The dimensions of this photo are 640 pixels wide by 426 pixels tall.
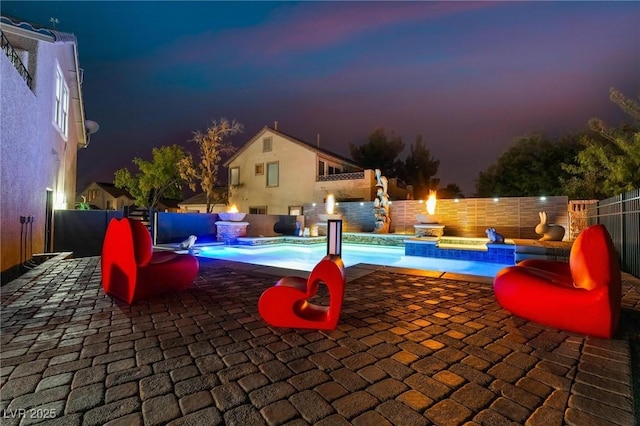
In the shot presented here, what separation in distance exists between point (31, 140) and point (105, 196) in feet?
110

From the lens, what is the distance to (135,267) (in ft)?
12.0

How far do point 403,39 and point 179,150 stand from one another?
60.4 feet

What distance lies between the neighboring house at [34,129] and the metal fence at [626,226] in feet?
Result: 36.4

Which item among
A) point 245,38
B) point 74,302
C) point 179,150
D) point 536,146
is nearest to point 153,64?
point 179,150

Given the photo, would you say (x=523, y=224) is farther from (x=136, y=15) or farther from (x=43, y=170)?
(x=136, y=15)

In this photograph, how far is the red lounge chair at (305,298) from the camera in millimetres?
2898

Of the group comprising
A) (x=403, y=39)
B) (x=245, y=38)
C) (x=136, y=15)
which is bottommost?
(x=403, y=39)

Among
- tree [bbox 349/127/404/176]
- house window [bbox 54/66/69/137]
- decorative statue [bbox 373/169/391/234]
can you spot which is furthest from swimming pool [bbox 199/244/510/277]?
tree [bbox 349/127/404/176]

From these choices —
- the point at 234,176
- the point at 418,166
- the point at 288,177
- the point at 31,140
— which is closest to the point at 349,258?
the point at 31,140

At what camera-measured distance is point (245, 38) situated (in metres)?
20.5

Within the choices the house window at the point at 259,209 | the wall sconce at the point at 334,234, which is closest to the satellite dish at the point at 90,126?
the house window at the point at 259,209

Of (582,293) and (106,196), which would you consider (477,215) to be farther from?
(106,196)

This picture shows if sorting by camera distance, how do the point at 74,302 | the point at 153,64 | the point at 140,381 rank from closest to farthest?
1. the point at 140,381
2. the point at 74,302
3. the point at 153,64

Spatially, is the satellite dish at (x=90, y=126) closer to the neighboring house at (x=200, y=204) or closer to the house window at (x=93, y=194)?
the neighboring house at (x=200, y=204)
